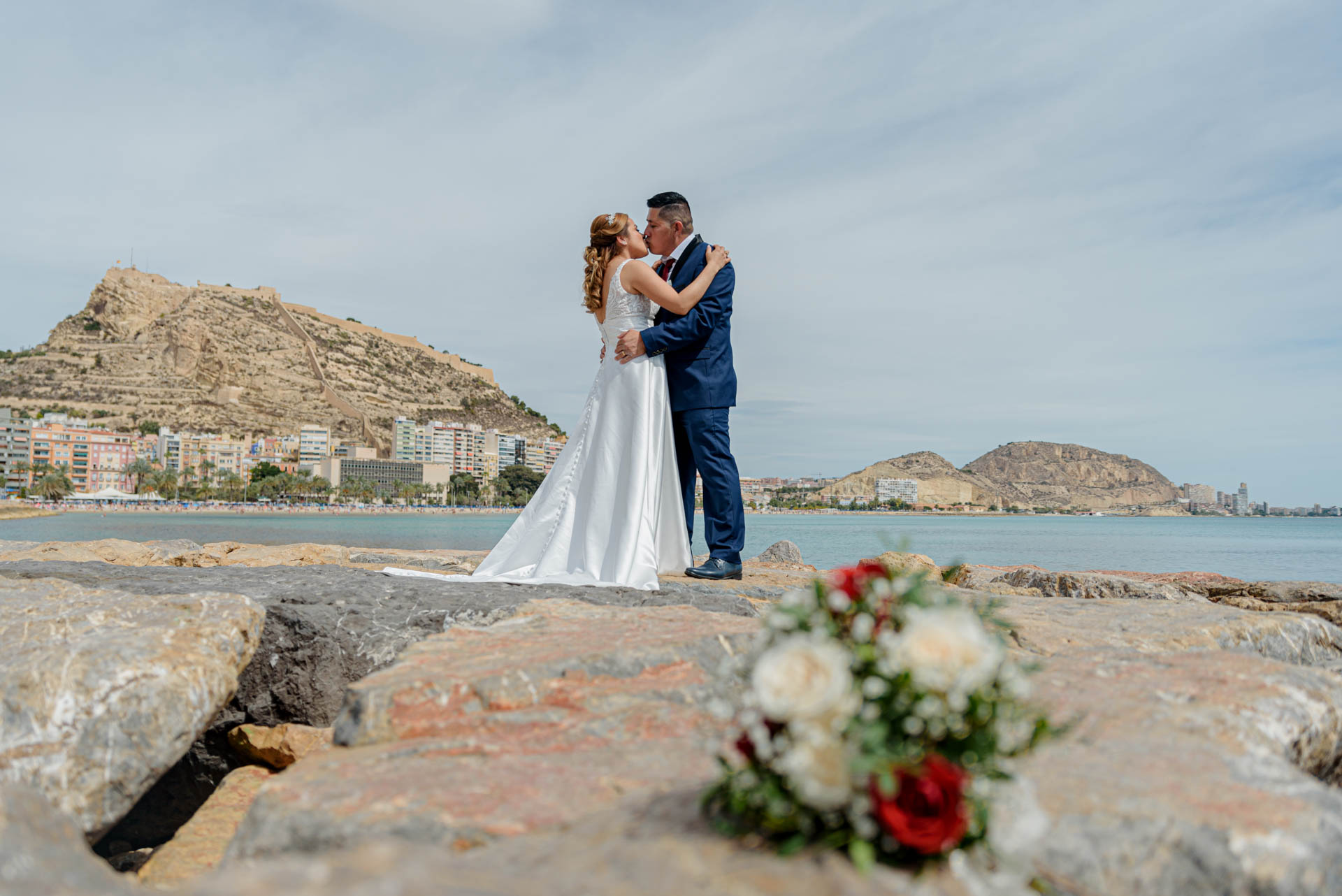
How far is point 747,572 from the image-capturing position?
5.63 m

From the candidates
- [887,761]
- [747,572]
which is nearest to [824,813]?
[887,761]

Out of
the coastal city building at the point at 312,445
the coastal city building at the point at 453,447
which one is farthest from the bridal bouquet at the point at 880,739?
the coastal city building at the point at 453,447

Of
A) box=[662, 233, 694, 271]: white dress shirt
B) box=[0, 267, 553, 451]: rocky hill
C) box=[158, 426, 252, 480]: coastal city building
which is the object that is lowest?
box=[662, 233, 694, 271]: white dress shirt

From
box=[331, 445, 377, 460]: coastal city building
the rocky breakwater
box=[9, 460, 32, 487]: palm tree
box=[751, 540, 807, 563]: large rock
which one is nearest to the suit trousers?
the rocky breakwater

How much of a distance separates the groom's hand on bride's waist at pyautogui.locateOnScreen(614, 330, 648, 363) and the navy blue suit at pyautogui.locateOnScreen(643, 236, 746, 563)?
56mm

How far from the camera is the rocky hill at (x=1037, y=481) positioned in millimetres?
132625

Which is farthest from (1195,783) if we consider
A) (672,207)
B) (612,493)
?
(672,207)

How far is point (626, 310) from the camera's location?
5094mm

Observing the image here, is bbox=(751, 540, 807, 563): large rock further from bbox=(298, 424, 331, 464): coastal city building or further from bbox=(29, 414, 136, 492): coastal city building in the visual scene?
bbox=(29, 414, 136, 492): coastal city building

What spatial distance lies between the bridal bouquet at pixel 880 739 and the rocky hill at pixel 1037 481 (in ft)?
449

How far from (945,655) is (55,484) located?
115616 mm

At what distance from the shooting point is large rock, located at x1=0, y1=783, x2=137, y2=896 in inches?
48.4

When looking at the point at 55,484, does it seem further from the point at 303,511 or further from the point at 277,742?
the point at 277,742

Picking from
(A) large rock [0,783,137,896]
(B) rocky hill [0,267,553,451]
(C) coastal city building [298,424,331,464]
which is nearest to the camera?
(A) large rock [0,783,137,896]
